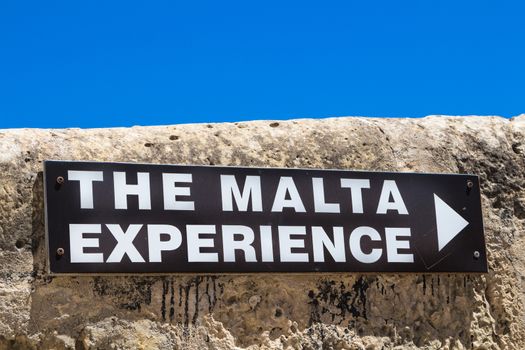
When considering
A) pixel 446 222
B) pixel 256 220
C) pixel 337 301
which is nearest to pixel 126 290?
pixel 256 220

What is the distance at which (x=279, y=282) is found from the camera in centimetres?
507

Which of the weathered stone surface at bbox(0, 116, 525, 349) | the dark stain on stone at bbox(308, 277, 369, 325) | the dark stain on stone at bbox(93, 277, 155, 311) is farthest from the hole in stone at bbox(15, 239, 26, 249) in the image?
the dark stain on stone at bbox(308, 277, 369, 325)

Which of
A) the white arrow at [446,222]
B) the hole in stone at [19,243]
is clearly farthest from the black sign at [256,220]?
the hole in stone at [19,243]

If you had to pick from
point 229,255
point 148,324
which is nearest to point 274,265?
point 229,255

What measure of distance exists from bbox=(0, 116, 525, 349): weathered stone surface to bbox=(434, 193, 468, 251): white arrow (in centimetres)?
18

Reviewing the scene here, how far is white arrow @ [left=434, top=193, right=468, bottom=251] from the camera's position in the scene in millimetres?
5391

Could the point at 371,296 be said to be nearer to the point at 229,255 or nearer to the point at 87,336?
the point at 229,255

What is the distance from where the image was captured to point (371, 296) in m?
5.22

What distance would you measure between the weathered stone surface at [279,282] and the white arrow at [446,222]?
0.18m

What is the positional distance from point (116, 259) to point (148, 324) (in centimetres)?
32

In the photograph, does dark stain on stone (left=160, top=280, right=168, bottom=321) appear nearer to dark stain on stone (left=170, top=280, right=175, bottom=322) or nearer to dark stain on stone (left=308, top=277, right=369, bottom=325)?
dark stain on stone (left=170, top=280, right=175, bottom=322)

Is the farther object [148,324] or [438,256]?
[438,256]

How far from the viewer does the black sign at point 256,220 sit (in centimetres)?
481

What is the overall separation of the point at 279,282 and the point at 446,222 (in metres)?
0.93
